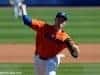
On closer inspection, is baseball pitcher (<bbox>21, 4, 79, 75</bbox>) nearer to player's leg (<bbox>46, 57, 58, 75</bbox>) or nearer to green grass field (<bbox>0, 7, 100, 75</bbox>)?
player's leg (<bbox>46, 57, 58, 75</bbox>)

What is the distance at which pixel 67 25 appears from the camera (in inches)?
843

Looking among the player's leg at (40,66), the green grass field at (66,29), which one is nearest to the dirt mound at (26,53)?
the green grass field at (66,29)

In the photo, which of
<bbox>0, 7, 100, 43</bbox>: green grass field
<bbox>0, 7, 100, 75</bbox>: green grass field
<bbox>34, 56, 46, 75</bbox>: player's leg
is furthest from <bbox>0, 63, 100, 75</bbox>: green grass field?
<bbox>0, 7, 100, 43</bbox>: green grass field

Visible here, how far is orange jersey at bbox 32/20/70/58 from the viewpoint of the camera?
7770 mm

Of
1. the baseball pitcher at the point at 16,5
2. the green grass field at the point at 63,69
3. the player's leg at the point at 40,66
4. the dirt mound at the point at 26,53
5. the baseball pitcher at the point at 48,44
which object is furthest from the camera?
the dirt mound at the point at 26,53

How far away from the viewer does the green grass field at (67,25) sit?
58.7 ft

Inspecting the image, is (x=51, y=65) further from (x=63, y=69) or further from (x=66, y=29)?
(x=66, y=29)

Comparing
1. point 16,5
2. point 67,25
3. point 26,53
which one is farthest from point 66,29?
point 16,5

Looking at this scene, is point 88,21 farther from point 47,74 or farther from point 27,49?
point 47,74

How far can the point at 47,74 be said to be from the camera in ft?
25.8

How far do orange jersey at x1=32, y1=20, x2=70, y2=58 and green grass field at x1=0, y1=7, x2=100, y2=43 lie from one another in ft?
30.3

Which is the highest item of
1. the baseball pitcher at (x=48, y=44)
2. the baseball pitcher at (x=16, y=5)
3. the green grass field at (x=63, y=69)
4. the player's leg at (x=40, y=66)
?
the baseball pitcher at (x=16, y=5)

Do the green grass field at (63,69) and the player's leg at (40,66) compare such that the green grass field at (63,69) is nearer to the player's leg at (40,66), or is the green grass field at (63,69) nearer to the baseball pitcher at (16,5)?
the player's leg at (40,66)

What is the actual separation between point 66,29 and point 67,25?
147 cm
